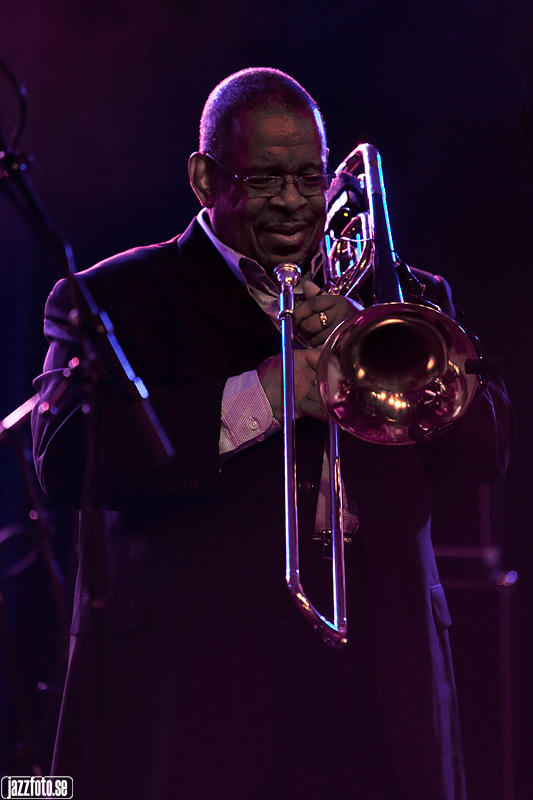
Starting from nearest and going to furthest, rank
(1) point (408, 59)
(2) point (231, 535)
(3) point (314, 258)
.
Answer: (2) point (231, 535) < (3) point (314, 258) < (1) point (408, 59)

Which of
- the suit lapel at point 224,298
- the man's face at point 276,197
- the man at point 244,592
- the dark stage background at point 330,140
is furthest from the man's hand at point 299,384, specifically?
the dark stage background at point 330,140

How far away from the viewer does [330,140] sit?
353 centimetres

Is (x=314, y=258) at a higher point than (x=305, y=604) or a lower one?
higher

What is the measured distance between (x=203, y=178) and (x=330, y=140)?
1.35 m

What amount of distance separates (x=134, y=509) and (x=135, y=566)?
119mm

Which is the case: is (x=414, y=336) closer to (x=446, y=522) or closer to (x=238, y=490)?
(x=238, y=490)

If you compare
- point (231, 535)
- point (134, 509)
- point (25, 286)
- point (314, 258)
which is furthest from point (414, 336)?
point (25, 286)

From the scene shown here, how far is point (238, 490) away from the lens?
75.3 inches

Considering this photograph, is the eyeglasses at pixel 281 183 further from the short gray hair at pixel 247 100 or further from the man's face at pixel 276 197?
the short gray hair at pixel 247 100

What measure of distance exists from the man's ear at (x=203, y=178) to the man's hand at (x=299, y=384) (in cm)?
63

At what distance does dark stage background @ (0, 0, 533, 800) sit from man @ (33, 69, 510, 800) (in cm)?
140

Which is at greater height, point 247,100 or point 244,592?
point 247,100

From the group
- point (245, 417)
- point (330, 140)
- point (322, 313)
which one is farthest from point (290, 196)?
point (330, 140)

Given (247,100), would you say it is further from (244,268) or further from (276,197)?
(244,268)
